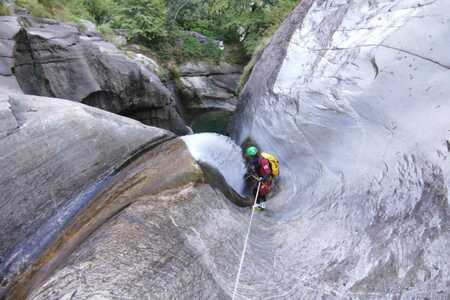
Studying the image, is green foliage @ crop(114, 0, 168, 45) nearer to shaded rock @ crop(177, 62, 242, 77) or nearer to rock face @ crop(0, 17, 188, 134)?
shaded rock @ crop(177, 62, 242, 77)

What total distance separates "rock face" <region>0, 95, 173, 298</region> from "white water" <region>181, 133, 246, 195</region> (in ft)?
6.03

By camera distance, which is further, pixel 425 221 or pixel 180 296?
pixel 425 221

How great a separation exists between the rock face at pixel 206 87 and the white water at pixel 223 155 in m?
7.41

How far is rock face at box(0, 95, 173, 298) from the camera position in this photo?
3.12 metres

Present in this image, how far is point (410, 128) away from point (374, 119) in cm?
64

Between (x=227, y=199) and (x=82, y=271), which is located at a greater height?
(x=82, y=271)

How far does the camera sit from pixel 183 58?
1569 centimetres

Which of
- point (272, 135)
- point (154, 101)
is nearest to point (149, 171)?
point (272, 135)

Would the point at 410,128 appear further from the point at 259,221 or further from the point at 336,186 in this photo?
the point at 259,221

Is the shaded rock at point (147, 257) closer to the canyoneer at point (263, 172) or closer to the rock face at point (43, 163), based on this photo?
the rock face at point (43, 163)

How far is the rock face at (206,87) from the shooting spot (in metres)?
14.7

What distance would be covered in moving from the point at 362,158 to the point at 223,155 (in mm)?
3255

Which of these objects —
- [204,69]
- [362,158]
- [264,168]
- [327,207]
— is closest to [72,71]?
[264,168]

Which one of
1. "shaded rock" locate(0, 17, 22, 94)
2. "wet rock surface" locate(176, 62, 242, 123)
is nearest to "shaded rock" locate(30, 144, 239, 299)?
"shaded rock" locate(0, 17, 22, 94)
